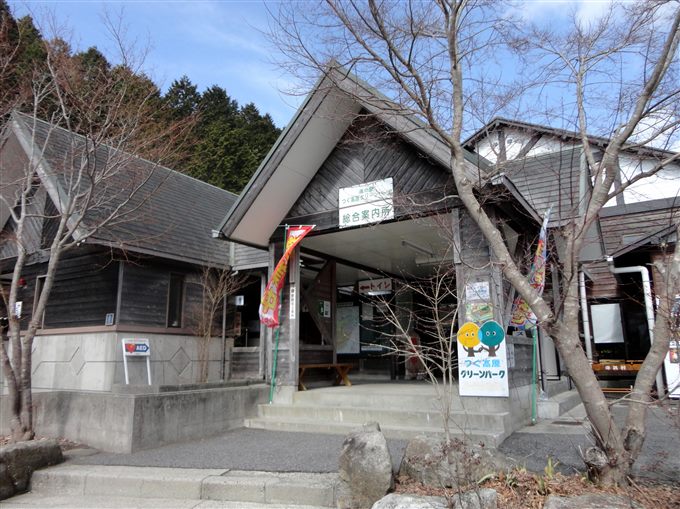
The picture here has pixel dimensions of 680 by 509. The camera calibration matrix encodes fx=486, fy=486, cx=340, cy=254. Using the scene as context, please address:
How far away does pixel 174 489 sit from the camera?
5398 millimetres

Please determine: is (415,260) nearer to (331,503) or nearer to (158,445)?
(158,445)

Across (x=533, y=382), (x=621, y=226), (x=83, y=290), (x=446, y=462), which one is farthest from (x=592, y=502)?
(x=621, y=226)

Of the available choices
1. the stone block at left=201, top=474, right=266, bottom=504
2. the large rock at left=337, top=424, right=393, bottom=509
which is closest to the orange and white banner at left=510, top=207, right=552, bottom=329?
the large rock at left=337, top=424, right=393, bottom=509

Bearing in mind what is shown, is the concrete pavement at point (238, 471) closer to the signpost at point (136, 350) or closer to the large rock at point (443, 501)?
the large rock at point (443, 501)

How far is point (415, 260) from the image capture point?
1257 cm

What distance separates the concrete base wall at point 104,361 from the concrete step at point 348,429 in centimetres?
368

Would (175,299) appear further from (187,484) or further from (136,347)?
(187,484)

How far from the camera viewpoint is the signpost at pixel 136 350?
10.7 m

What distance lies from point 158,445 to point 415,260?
7576 millimetres

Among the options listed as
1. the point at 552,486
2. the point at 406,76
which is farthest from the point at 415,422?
the point at 406,76

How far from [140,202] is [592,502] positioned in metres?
11.1

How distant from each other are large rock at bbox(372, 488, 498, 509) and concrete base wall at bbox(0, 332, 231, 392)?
→ 8395 millimetres

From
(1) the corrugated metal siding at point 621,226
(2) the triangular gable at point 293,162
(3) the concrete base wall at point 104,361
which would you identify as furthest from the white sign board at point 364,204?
(1) the corrugated metal siding at point 621,226

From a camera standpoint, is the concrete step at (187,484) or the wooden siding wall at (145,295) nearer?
the concrete step at (187,484)
